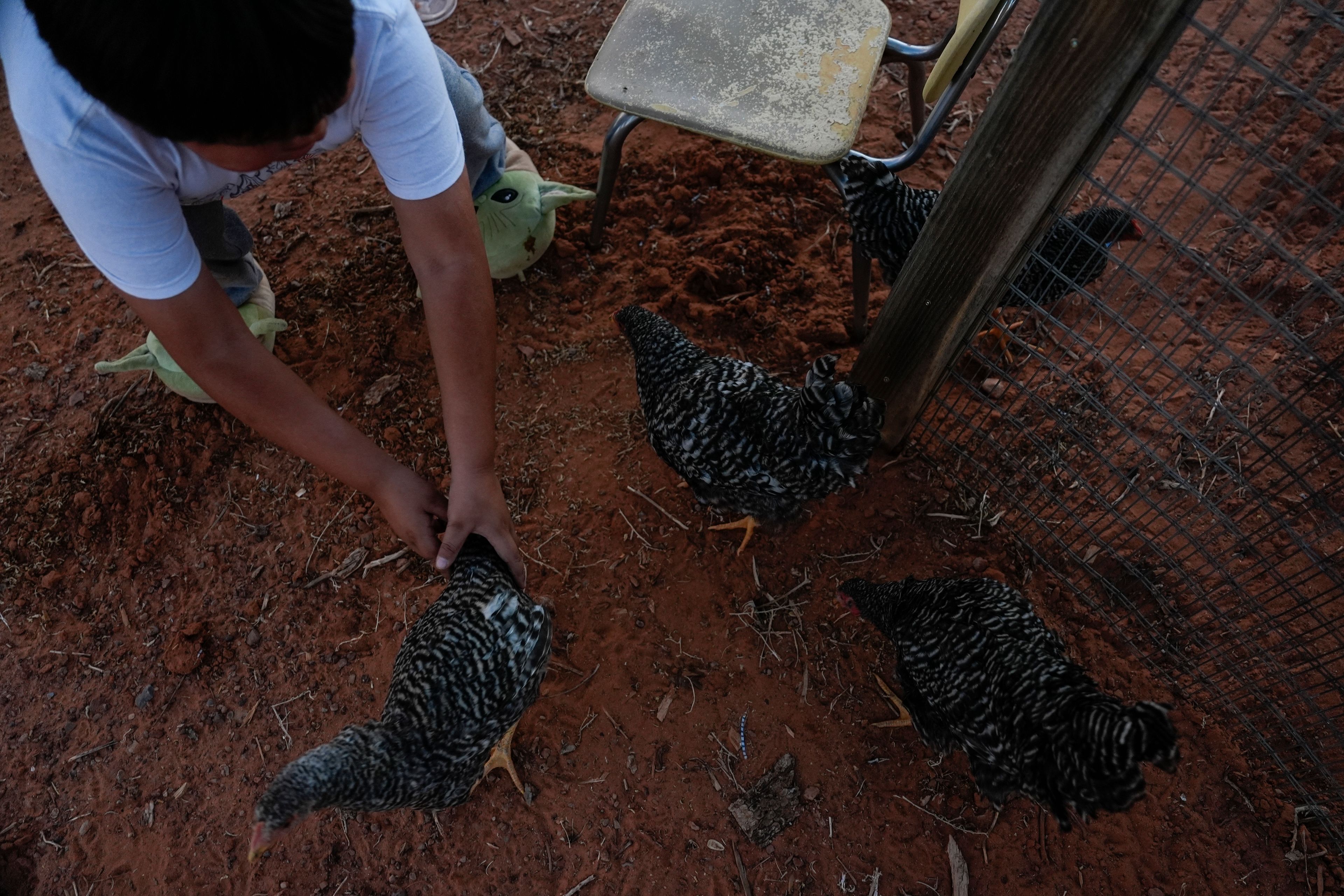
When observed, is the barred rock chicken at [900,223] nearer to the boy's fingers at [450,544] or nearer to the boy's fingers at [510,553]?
the boy's fingers at [510,553]

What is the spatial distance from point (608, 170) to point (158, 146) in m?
2.00

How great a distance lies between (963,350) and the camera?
8.02 feet

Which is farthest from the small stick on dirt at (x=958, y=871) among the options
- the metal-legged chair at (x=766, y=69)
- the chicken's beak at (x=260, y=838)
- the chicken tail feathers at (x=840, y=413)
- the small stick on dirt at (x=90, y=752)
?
the small stick on dirt at (x=90, y=752)

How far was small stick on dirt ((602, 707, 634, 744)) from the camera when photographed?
2646 mm

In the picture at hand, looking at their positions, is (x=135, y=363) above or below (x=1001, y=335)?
below

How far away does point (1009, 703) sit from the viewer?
2.11 metres

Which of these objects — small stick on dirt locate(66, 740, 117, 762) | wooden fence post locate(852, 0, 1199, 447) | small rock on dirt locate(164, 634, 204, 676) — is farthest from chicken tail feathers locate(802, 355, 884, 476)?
small stick on dirt locate(66, 740, 117, 762)

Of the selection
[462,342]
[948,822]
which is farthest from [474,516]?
[948,822]

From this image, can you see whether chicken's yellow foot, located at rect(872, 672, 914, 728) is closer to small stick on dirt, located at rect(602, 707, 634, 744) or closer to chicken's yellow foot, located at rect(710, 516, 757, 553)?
chicken's yellow foot, located at rect(710, 516, 757, 553)

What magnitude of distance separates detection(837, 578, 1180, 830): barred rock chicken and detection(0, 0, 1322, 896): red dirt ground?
310 mm

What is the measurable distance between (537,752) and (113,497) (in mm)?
2208

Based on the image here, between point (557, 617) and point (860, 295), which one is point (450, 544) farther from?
point (860, 295)

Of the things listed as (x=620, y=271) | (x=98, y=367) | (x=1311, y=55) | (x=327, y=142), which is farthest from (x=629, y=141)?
(x=1311, y=55)

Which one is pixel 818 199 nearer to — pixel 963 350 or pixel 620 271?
pixel 620 271
